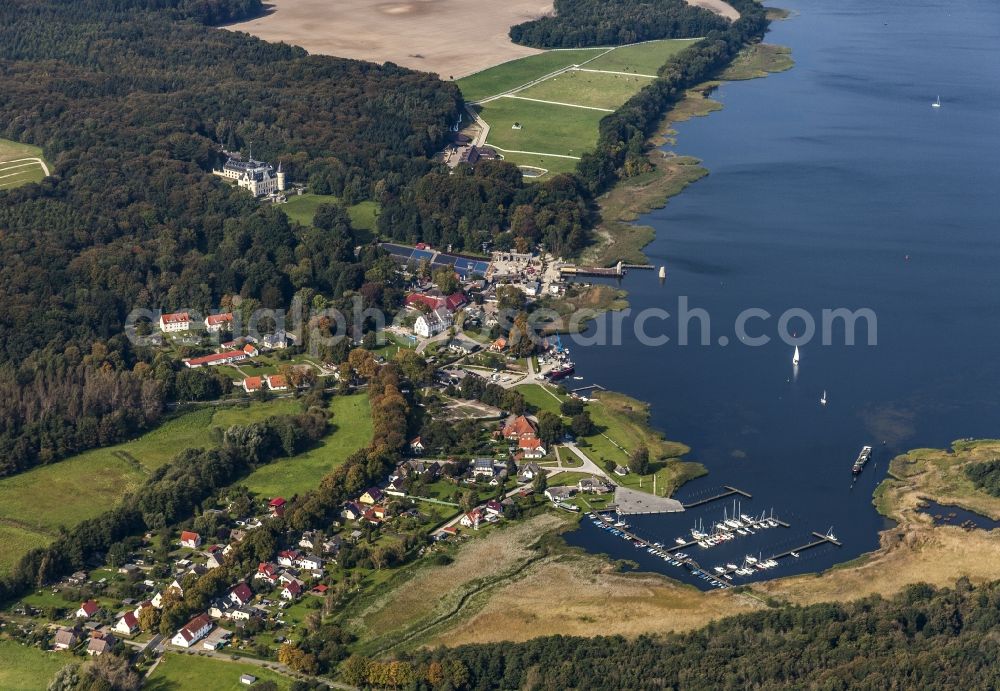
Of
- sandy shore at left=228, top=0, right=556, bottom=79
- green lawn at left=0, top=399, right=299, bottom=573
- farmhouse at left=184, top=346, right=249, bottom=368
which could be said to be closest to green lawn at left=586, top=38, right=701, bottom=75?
sandy shore at left=228, top=0, right=556, bottom=79

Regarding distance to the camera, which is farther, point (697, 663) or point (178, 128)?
point (178, 128)

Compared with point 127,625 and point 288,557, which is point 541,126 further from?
point 127,625

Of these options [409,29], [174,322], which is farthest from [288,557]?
[409,29]

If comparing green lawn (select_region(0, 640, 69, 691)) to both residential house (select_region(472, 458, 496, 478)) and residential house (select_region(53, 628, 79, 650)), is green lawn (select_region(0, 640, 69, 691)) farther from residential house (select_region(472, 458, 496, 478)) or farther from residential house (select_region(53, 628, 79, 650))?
residential house (select_region(472, 458, 496, 478))

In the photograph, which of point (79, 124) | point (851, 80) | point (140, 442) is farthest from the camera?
point (851, 80)

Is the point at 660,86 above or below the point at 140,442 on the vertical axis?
above

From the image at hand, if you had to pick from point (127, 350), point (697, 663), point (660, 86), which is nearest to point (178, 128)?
point (127, 350)

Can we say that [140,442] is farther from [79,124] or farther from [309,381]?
[79,124]

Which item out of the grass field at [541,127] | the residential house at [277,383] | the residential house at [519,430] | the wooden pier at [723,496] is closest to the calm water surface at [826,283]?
the wooden pier at [723,496]
